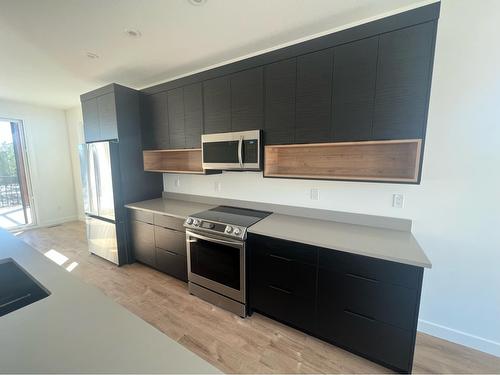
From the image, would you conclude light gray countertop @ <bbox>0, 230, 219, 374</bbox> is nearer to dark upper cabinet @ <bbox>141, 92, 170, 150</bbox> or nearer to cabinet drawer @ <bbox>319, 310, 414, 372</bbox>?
cabinet drawer @ <bbox>319, 310, 414, 372</bbox>

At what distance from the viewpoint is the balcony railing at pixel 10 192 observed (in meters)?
4.36

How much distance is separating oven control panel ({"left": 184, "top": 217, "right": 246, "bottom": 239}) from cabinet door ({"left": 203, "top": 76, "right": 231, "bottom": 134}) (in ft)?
3.50

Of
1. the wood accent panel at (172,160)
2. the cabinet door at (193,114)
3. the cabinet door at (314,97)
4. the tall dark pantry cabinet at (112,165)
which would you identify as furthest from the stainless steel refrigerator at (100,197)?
the cabinet door at (314,97)

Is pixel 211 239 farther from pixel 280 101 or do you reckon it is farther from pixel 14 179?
pixel 14 179

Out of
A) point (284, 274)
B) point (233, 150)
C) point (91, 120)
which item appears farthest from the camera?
point (91, 120)

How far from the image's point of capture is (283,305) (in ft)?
6.35

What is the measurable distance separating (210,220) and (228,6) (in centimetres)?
187

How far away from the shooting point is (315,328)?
1.80 metres

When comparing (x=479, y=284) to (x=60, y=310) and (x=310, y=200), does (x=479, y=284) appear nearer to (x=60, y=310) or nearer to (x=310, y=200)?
(x=310, y=200)

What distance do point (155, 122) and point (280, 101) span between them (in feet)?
6.39

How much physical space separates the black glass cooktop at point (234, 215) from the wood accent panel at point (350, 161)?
488 millimetres

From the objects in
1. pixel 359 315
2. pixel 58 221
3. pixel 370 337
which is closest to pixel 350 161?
pixel 359 315

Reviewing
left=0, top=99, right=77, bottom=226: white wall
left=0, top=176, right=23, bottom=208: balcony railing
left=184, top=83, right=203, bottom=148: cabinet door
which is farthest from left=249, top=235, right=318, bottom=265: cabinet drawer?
left=0, top=176, right=23, bottom=208: balcony railing

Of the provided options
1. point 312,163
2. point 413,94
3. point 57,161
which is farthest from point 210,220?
point 57,161
